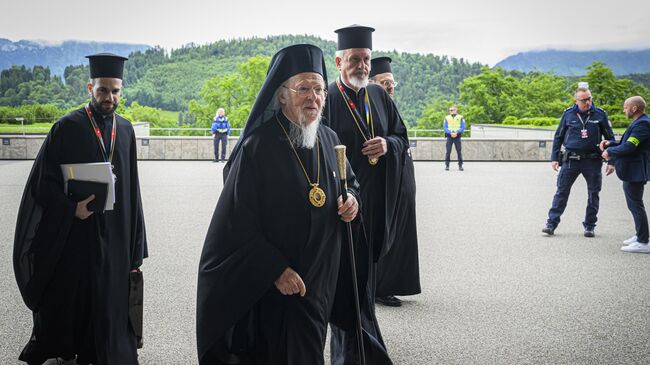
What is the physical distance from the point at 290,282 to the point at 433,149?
20.1 meters

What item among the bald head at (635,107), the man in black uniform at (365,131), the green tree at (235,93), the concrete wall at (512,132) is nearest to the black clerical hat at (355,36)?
the man in black uniform at (365,131)

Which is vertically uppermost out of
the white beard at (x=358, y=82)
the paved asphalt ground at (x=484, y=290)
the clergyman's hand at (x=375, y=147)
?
the white beard at (x=358, y=82)

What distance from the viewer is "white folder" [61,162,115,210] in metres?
3.69

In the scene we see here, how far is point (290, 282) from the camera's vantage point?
2.91 m

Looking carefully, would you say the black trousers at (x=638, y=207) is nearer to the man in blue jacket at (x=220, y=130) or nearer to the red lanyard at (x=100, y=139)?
the red lanyard at (x=100, y=139)

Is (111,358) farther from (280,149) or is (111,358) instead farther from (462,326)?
(462,326)

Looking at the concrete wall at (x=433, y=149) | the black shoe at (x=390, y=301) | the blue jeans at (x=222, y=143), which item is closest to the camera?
the black shoe at (x=390, y=301)

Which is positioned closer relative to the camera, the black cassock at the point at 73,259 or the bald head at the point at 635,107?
the black cassock at the point at 73,259

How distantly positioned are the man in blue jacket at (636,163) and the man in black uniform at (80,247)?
20.4 feet

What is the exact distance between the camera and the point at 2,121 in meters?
28.4

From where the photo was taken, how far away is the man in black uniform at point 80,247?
148 inches

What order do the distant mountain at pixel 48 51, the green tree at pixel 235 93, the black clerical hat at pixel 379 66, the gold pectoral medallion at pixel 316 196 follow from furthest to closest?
the distant mountain at pixel 48 51 → the green tree at pixel 235 93 → the black clerical hat at pixel 379 66 → the gold pectoral medallion at pixel 316 196

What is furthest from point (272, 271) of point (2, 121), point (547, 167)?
point (2, 121)

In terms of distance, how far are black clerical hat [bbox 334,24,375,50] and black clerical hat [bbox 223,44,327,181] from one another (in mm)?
1515
